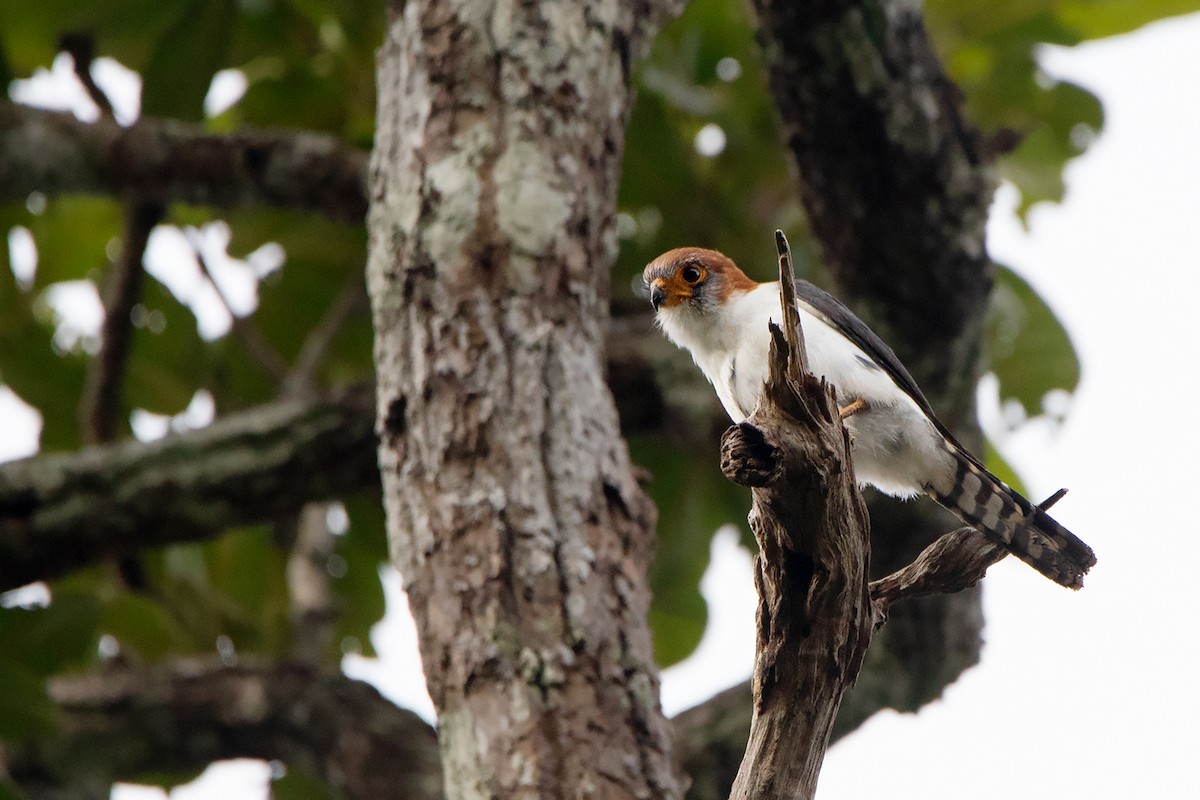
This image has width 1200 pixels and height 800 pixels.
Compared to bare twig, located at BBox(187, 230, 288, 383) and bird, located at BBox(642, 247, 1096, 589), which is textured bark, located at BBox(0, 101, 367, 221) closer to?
bare twig, located at BBox(187, 230, 288, 383)

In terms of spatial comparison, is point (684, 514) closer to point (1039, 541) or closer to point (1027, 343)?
point (1027, 343)

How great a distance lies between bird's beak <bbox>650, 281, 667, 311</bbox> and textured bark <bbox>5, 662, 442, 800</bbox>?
175 cm

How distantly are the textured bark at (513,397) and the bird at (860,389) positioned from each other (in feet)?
1.07

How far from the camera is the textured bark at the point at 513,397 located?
3.08m

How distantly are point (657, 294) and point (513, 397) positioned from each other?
0.83 m

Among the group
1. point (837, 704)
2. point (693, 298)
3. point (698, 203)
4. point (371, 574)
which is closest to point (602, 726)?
point (837, 704)

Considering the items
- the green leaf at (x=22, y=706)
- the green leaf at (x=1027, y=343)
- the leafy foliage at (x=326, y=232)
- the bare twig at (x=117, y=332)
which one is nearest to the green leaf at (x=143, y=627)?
the leafy foliage at (x=326, y=232)

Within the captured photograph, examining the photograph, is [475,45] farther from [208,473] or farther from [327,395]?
[208,473]

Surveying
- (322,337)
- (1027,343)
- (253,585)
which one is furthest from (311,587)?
(1027,343)

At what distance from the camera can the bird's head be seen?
155 inches

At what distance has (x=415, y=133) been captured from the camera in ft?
12.5

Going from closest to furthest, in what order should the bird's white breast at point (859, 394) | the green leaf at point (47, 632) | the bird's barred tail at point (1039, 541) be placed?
the bird's barred tail at point (1039, 541)
the bird's white breast at point (859, 394)
the green leaf at point (47, 632)

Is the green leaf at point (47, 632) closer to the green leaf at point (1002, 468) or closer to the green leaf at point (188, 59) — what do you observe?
the green leaf at point (188, 59)

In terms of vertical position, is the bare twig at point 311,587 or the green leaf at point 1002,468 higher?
the bare twig at point 311,587
